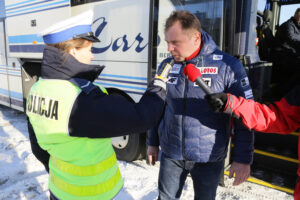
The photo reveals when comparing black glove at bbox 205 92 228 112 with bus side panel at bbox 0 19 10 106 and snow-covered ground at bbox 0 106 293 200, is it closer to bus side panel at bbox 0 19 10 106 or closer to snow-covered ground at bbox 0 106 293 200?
snow-covered ground at bbox 0 106 293 200

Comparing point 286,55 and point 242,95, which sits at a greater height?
point 286,55

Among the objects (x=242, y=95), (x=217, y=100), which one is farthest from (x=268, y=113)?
(x=217, y=100)

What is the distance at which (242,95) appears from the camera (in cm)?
148

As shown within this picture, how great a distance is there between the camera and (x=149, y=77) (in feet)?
9.03

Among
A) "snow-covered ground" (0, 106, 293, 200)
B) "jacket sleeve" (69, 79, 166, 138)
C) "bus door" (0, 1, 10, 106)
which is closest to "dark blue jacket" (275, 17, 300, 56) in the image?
"snow-covered ground" (0, 106, 293, 200)

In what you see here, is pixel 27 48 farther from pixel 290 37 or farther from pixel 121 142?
pixel 290 37

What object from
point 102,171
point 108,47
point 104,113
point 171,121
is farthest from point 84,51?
point 108,47

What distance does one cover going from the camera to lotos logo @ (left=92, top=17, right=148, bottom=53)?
2814 millimetres

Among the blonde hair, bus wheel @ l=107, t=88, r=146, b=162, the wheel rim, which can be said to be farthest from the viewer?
the wheel rim

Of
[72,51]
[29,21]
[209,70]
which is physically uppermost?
[29,21]

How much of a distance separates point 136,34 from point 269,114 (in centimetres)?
194

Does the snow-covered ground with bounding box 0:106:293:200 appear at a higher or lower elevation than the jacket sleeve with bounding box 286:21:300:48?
lower

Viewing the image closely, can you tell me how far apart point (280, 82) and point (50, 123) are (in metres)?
4.22

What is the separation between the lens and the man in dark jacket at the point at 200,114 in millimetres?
1504
